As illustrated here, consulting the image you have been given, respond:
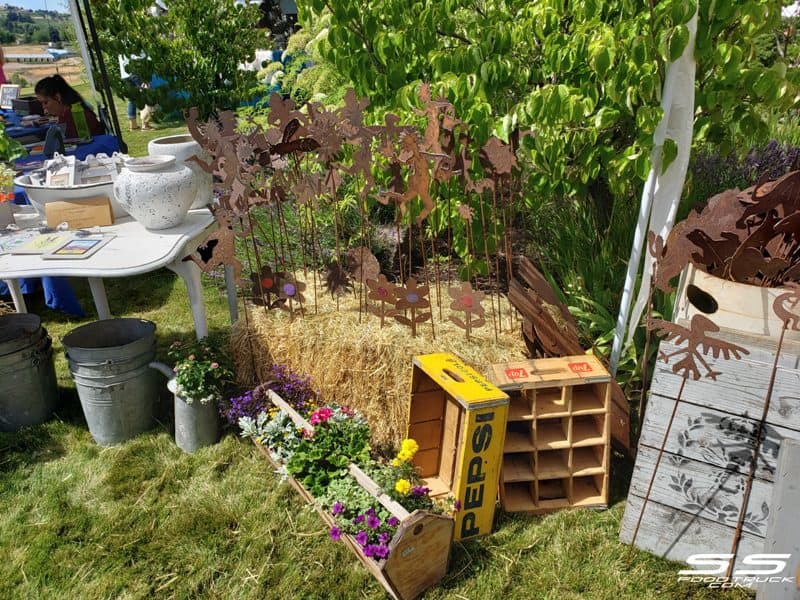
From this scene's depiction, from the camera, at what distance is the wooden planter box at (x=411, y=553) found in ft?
6.30

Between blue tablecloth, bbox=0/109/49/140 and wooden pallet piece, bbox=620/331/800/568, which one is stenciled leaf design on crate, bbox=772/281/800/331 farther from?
blue tablecloth, bbox=0/109/49/140

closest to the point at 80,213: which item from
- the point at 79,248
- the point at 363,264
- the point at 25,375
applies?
the point at 79,248

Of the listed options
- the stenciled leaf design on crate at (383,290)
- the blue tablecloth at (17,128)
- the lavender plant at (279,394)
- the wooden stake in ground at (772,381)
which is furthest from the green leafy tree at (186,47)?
the wooden stake in ground at (772,381)

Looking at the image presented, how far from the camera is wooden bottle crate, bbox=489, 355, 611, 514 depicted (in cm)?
227

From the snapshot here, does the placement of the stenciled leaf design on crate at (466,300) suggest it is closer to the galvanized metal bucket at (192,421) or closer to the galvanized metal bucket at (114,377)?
the galvanized metal bucket at (192,421)

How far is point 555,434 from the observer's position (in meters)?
2.39

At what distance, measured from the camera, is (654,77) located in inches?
83.1

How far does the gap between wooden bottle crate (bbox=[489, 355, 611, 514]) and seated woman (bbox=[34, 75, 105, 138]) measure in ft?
17.9

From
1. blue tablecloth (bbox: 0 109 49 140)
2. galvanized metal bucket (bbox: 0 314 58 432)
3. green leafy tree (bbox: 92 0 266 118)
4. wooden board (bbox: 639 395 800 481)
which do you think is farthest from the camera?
green leafy tree (bbox: 92 0 266 118)

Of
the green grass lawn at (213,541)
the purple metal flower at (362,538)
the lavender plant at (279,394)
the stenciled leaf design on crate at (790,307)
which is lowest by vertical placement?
the green grass lawn at (213,541)

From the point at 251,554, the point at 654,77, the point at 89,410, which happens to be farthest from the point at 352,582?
the point at 654,77

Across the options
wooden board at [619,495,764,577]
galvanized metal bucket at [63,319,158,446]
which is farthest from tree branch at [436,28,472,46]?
wooden board at [619,495,764,577]

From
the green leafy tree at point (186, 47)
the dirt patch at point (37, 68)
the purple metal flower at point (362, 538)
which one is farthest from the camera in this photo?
the green leafy tree at point (186, 47)

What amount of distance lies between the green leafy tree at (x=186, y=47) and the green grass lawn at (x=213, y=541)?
353 inches
